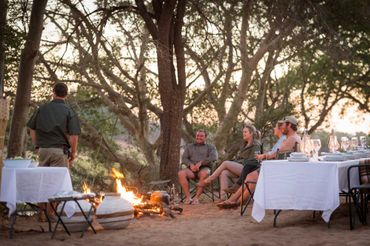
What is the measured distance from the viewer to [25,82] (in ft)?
27.3

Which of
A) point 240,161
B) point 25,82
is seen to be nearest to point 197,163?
point 240,161

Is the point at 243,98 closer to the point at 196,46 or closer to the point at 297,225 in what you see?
the point at 196,46

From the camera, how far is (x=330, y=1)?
1315 centimetres

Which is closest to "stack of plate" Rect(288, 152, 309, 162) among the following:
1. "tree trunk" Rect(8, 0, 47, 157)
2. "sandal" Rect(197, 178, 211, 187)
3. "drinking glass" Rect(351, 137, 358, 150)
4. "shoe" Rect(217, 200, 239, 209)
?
"drinking glass" Rect(351, 137, 358, 150)

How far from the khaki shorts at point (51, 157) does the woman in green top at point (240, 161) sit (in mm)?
2511

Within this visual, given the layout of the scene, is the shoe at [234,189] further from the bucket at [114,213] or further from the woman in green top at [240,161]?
the bucket at [114,213]

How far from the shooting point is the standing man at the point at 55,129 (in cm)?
661

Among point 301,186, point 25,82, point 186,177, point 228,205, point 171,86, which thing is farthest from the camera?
point 171,86

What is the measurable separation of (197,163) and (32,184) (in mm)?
3492

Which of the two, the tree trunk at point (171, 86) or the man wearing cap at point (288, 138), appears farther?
the tree trunk at point (171, 86)

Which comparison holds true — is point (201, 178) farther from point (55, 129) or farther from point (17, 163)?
point (17, 163)

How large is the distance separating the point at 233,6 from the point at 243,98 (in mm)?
3267

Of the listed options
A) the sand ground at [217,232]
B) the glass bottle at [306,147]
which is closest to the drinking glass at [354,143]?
the sand ground at [217,232]

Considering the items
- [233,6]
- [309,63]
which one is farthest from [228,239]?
[309,63]
